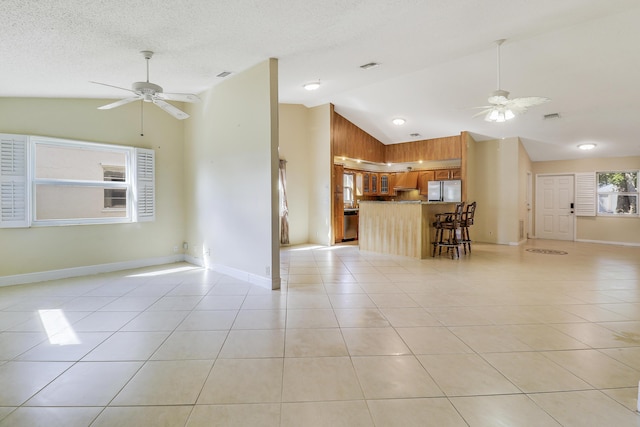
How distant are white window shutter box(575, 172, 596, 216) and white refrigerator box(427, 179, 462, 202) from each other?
11.8 ft

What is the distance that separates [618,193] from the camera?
818cm

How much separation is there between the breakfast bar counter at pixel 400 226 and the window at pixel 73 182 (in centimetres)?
441

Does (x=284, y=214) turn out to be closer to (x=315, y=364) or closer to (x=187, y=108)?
(x=187, y=108)

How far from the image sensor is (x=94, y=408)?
1.78 metres

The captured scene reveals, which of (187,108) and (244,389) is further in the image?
(187,108)

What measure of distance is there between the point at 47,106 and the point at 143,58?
2.28m

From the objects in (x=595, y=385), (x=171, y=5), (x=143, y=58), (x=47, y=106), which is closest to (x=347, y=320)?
(x=595, y=385)

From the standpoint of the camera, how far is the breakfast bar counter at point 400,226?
20.2 feet

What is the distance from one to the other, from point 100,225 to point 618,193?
1200cm

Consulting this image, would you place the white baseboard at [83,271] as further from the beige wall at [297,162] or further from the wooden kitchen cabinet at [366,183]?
the wooden kitchen cabinet at [366,183]

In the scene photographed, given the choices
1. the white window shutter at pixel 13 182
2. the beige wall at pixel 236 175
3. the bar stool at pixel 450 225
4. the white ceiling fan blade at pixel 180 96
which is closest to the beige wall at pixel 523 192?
the bar stool at pixel 450 225

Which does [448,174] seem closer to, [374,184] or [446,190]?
[446,190]

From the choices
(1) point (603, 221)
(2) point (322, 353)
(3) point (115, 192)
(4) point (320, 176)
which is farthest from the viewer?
(1) point (603, 221)

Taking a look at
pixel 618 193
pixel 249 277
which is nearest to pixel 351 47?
pixel 249 277
